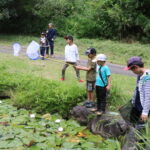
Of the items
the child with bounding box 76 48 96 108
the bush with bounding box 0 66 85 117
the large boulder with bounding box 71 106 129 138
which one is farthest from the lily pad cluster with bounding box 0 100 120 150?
the child with bounding box 76 48 96 108

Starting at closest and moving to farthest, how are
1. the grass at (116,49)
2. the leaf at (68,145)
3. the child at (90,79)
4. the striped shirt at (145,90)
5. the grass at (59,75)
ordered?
the striped shirt at (145,90) → the leaf at (68,145) → the child at (90,79) → the grass at (59,75) → the grass at (116,49)

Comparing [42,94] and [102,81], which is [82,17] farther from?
[102,81]

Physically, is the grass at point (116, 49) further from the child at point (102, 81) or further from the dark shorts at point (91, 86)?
the child at point (102, 81)

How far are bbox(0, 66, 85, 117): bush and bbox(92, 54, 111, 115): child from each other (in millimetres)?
1052

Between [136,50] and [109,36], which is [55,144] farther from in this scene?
[109,36]

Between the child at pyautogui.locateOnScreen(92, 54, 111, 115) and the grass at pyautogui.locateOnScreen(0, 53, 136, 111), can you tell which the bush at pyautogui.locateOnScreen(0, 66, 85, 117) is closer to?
the grass at pyautogui.locateOnScreen(0, 53, 136, 111)

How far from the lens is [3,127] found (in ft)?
19.9

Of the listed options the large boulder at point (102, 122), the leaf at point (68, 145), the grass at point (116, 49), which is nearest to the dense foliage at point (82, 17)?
the grass at point (116, 49)

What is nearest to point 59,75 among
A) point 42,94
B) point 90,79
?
point 42,94

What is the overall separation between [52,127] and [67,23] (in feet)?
56.8

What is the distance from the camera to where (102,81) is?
19.0ft

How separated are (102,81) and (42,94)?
1.93 metres

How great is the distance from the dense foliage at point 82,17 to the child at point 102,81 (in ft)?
44.2

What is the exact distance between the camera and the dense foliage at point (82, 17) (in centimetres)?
1914
